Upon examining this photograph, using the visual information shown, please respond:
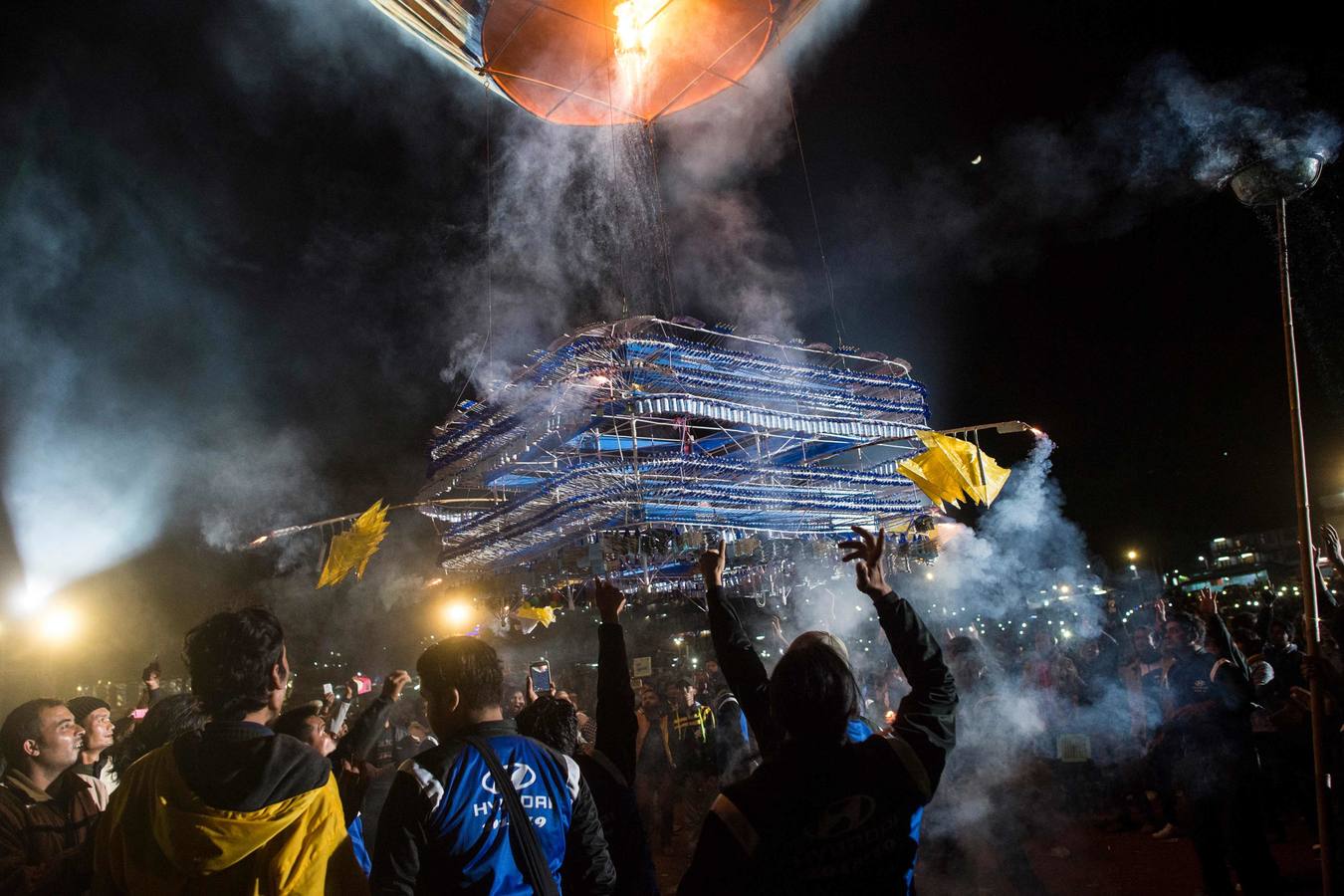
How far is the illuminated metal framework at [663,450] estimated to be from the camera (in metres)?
7.53

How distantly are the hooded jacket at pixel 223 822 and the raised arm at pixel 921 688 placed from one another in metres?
1.98

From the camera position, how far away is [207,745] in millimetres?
2406

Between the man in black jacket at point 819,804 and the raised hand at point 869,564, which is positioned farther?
the raised hand at point 869,564

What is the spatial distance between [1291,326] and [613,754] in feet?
15.6

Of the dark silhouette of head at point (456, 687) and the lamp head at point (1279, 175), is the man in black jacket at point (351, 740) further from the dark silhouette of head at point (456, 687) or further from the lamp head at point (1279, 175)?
the lamp head at point (1279, 175)

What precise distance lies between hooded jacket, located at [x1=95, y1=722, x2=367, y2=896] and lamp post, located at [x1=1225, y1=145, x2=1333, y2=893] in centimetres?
494

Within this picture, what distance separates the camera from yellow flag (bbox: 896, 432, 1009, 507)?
816 centimetres

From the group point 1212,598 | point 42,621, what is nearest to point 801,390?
point 1212,598

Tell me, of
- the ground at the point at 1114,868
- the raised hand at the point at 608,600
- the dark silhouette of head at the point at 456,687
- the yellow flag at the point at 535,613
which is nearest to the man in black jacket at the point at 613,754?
the raised hand at the point at 608,600

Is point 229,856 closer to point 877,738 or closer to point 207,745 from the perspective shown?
point 207,745

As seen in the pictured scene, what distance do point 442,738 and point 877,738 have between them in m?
1.63

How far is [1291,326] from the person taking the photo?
451 centimetres

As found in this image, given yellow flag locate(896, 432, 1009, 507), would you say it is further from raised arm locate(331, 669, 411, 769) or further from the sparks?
raised arm locate(331, 669, 411, 769)

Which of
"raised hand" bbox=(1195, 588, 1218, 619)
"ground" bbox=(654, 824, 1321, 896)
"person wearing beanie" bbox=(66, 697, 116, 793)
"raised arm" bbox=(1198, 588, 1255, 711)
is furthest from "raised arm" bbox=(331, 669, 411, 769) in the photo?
"raised arm" bbox=(1198, 588, 1255, 711)
